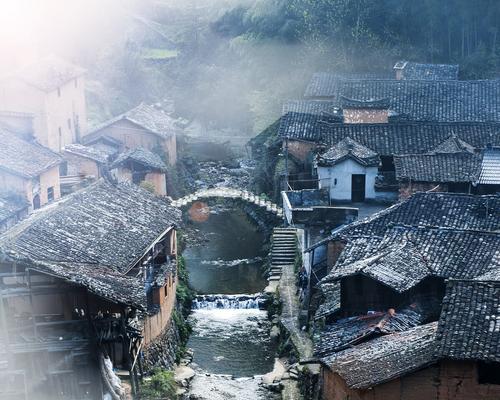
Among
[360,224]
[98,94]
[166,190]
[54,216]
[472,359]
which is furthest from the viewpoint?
[98,94]

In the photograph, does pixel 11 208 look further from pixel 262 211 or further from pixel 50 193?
pixel 262 211

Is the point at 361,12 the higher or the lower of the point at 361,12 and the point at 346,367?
the higher

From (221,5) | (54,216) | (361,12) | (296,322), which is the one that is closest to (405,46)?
(361,12)

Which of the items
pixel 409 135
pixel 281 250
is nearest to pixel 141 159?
pixel 281 250

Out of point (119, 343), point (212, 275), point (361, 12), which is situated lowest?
point (212, 275)

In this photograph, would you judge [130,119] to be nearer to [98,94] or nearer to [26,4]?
[98,94]

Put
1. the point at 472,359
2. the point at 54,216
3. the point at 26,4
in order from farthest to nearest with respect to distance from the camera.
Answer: the point at 26,4, the point at 54,216, the point at 472,359
